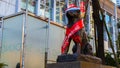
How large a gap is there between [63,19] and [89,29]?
2907 mm

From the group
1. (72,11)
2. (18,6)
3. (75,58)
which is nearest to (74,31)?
(72,11)

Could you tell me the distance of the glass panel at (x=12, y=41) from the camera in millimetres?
16203

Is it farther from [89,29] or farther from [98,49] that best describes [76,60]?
[89,29]

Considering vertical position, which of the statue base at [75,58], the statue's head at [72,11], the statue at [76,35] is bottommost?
the statue base at [75,58]

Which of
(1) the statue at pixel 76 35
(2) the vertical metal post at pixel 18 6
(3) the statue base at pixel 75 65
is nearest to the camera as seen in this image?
(3) the statue base at pixel 75 65

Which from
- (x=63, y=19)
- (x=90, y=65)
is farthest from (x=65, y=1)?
(x=90, y=65)

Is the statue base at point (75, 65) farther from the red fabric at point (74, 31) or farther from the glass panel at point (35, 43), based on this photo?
the glass panel at point (35, 43)

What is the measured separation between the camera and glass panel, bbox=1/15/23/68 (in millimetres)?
16203

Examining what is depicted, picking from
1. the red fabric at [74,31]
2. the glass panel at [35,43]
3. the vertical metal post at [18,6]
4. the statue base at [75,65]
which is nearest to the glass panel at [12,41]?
the glass panel at [35,43]

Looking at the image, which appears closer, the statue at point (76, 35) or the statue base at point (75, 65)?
the statue base at point (75, 65)

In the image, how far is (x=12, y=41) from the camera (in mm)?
16609

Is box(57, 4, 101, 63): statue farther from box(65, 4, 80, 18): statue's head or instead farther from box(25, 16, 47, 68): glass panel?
box(25, 16, 47, 68): glass panel

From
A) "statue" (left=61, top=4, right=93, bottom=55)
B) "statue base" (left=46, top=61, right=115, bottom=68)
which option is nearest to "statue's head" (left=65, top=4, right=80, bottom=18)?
"statue" (left=61, top=4, right=93, bottom=55)

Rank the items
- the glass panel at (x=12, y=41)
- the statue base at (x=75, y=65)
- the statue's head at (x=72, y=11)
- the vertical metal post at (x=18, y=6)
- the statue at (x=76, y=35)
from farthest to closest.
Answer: the vertical metal post at (x=18, y=6) < the glass panel at (x=12, y=41) < the statue's head at (x=72, y=11) < the statue at (x=76, y=35) < the statue base at (x=75, y=65)
